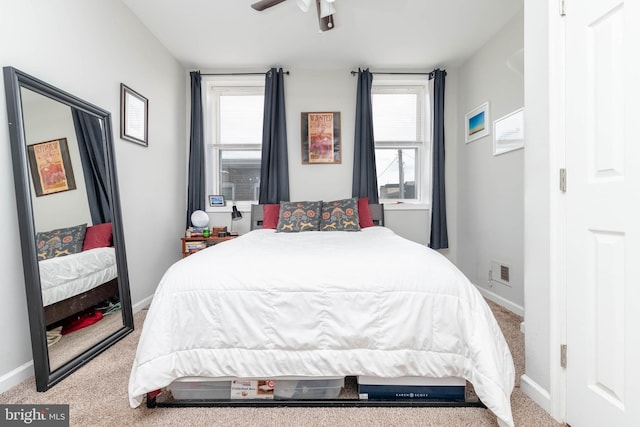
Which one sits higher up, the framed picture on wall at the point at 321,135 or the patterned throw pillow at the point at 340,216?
the framed picture on wall at the point at 321,135

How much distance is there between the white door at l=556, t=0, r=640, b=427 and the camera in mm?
1007

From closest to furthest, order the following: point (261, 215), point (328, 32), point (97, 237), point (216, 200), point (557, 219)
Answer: point (557, 219) → point (97, 237) → point (328, 32) → point (261, 215) → point (216, 200)

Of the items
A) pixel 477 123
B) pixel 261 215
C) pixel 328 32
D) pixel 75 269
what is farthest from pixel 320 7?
pixel 75 269

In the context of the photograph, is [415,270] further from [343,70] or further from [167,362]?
[343,70]

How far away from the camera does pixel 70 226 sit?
1837 millimetres

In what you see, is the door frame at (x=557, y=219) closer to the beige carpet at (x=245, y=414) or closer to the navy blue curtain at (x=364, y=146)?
the beige carpet at (x=245, y=414)

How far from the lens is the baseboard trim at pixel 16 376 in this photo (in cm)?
155

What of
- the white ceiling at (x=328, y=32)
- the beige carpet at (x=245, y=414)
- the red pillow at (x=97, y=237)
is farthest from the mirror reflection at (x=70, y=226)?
the white ceiling at (x=328, y=32)

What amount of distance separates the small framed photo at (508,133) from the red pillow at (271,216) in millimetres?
2288

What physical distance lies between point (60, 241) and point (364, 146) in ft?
9.64

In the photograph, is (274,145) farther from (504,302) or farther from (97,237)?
(504,302)

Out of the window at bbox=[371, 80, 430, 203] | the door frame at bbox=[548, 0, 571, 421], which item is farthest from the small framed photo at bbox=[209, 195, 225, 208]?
the door frame at bbox=[548, 0, 571, 421]

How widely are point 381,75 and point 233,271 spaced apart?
327 centimetres

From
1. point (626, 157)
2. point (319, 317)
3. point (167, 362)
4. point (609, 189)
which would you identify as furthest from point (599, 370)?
point (167, 362)
